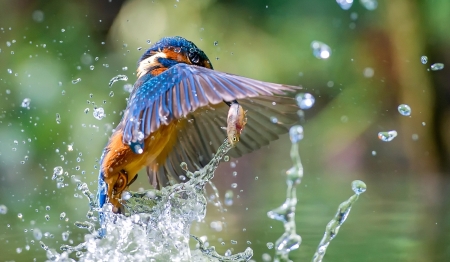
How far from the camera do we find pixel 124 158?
2.73m

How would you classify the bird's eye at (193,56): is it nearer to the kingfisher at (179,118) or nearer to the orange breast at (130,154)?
the kingfisher at (179,118)

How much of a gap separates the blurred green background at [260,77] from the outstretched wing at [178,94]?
3334 millimetres

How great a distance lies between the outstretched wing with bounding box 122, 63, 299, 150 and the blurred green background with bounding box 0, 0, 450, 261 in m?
Result: 3.33

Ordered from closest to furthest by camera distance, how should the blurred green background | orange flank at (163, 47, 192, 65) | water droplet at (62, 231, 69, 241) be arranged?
orange flank at (163, 47, 192, 65), water droplet at (62, 231, 69, 241), the blurred green background

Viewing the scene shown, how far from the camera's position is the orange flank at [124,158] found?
273cm

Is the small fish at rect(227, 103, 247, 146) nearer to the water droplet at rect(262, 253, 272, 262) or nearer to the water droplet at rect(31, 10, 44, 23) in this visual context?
the water droplet at rect(262, 253, 272, 262)

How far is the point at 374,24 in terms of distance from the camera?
8039 millimetres

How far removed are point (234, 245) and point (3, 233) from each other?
4.48 feet

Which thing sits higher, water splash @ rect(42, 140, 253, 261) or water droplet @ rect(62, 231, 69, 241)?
water droplet @ rect(62, 231, 69, 241)

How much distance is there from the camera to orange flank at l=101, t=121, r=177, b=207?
2.73m

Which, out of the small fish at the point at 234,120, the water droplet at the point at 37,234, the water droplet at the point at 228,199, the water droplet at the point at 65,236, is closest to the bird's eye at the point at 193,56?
the small fish at the point at 234,120

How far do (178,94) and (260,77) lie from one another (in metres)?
5.18

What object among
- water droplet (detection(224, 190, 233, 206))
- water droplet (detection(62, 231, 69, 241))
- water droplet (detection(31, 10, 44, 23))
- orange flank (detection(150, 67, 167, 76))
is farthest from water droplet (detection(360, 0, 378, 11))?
water droplet (detection(62, 231, 69, 241))

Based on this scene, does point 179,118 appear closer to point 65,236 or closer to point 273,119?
point 273,119
